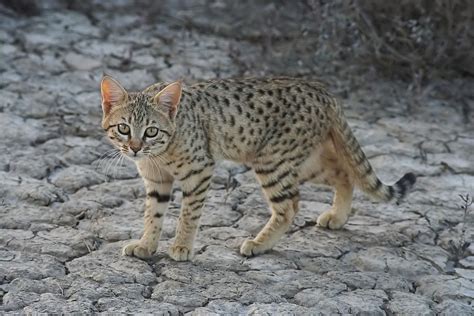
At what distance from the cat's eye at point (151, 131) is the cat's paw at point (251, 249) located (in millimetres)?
846

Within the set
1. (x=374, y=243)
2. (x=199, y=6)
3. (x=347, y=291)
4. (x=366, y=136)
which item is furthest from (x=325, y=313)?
(x=199, y=6)

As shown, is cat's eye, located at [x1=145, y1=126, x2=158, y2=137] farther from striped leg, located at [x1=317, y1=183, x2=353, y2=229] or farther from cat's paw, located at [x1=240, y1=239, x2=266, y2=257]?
striped leg, located at [x1=317, y1=183, x2=353, y2=229]

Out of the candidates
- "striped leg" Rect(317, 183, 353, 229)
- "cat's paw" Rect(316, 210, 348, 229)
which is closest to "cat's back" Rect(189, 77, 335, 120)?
"striped leg" Rect(317, 183, 353, 229)

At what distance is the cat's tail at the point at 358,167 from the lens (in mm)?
5258

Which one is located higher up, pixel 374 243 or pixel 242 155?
pixel 242 155

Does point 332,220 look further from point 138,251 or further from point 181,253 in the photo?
point 138,251

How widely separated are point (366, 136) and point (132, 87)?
2021 mm

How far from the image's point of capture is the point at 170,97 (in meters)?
4.73

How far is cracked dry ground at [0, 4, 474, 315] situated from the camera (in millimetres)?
4523

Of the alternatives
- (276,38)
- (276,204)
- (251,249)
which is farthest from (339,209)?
(276,38)

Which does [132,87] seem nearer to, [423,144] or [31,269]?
[423,144]

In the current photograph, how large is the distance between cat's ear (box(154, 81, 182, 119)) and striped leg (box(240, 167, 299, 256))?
2.16 ft

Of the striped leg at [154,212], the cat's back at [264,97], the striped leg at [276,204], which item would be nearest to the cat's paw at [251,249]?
the striped leg at [276,204]

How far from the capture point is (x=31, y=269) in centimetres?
464
